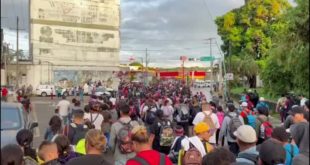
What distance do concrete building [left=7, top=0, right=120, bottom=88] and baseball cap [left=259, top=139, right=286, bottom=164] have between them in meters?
62.2

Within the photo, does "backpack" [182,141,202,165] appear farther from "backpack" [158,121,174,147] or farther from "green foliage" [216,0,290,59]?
"green foliage" [216,0,290,59]

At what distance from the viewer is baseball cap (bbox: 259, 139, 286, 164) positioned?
4188mm

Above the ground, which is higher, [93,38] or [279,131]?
[93,38]

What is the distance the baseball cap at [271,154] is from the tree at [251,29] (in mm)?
43295

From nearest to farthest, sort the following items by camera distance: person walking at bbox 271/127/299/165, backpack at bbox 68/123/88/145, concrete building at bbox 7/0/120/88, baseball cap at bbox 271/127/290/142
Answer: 1. person walking at bbox 271/127/299/165
2. baseball cap at bbox 271/127/290/142
3. backpack at bbox 68/123/88/145
4. concrete building at bbox 7/0/120/88

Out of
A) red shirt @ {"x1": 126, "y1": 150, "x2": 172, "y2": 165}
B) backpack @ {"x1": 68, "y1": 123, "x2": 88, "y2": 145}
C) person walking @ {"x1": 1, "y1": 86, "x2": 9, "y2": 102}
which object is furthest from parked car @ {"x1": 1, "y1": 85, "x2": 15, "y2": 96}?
backpack @ {"x1": 68, "y1": 123, "x2": 88, "y2": 145}

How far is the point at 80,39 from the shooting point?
7900cm

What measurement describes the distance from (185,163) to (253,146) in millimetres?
1037

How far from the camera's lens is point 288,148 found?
5.39 metres

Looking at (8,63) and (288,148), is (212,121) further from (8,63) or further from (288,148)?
(8,63)

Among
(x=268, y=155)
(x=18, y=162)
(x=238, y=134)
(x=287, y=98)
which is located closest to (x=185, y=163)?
(x=238, y=134)

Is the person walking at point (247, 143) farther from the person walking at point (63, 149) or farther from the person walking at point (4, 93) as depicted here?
the person walking at point (4, 93)

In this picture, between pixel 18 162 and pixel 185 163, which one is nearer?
pixel 18 162

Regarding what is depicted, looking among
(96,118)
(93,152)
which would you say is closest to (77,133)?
(96,118)
